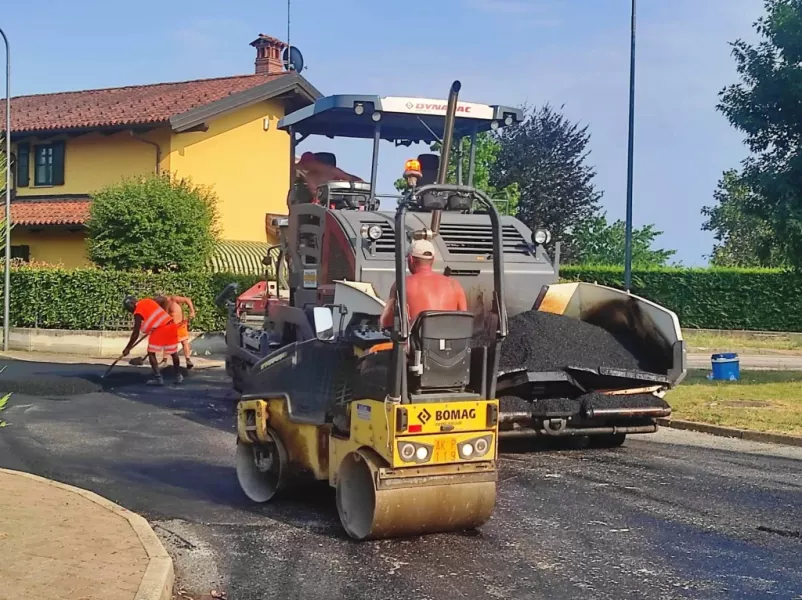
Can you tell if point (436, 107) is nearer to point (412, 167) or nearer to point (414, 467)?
point (412, 167)

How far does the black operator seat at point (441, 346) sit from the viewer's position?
253 inches

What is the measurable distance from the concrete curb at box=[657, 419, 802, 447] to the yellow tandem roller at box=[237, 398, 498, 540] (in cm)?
556

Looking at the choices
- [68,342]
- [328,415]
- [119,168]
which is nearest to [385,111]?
[328,415]

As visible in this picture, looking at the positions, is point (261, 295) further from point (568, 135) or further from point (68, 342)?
point (568, 135)

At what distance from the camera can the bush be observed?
890 inches

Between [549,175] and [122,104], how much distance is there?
1534 cm

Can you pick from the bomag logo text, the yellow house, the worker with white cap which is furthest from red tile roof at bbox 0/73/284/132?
the bomag logo text

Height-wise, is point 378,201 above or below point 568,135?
below

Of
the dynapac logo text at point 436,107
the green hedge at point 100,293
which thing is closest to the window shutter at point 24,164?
the green hedge at point 100,293

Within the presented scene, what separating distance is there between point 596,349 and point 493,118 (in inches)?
117

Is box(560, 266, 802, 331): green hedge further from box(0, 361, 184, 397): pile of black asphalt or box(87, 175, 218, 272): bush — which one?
box(0, 361, 184, 397): pile of black asphalt

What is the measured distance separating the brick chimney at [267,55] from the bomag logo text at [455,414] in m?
26.5

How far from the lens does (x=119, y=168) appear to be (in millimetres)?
27094

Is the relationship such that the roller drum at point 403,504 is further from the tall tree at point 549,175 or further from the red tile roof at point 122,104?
the tall tree at point 549,175
